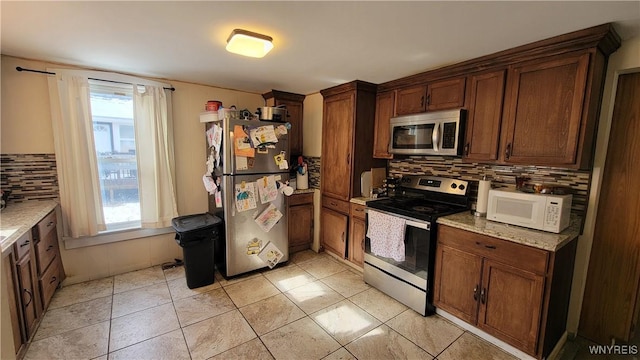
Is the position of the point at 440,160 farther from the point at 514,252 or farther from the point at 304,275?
the point at 304,275

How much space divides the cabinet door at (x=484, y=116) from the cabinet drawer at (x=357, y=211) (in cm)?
113

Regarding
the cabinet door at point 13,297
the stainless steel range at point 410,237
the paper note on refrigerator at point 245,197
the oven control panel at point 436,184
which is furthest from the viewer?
the paper note on refrigerator at point 245,197

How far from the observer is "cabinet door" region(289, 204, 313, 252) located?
138 inches

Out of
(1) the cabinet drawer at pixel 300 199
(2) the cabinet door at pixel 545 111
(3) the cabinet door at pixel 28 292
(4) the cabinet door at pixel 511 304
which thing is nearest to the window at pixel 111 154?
(3) the cabinet door at pixel 28 292

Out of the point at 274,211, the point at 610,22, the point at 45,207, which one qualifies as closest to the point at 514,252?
the point at 610,22

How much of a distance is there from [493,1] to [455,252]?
5.35 feet

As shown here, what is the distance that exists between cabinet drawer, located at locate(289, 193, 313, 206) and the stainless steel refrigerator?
32cm

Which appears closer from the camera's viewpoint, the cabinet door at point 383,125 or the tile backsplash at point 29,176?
the tile backsplash at point 29,176

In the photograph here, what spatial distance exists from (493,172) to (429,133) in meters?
0.62

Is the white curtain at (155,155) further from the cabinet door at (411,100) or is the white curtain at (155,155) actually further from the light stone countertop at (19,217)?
the cabinet door at (411,100)

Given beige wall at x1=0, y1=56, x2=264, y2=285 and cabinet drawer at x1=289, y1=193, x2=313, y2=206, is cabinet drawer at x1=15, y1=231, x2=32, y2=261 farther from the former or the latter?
cabinet drawer at x1=289, y1=193, x2=313, y2=206

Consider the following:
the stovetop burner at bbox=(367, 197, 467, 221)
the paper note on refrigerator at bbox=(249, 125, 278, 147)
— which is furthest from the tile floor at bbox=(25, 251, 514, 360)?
the paper note on refrigerator at bbox=(249, 125, 278, 147)

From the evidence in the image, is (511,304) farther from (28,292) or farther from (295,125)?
(28,292)

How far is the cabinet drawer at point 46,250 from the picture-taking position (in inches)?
81.2
